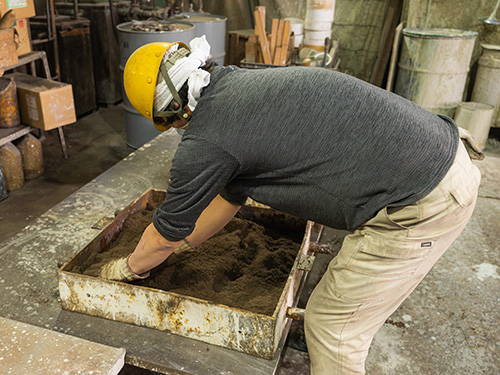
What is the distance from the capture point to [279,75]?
5.17 feet

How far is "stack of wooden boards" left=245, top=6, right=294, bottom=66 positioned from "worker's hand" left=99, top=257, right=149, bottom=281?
3336 millimetres

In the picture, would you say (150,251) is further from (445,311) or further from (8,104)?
(8,104)

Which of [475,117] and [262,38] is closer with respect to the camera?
[262,38]

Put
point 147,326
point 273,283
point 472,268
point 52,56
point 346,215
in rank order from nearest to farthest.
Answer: point 346,215 < point 147,326 < point 273,283 < point 472,268 < point 52,56

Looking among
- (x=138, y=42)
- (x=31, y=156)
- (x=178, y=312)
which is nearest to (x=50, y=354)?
(x=178, y=312)

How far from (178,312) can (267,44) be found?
3571mm

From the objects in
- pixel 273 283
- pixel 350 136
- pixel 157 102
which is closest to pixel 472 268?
pixel 273 283

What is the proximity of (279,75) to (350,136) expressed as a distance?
322 mm

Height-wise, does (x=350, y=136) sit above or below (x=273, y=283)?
above

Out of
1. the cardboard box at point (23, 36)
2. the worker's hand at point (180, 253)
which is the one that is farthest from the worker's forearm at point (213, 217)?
the cardboard box at point (23, 36)

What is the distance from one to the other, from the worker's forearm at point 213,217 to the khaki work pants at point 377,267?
520mm

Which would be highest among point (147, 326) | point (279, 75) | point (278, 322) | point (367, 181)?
point (279, 75)

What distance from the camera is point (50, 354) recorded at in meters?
1.68

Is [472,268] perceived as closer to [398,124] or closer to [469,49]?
[398,124]
